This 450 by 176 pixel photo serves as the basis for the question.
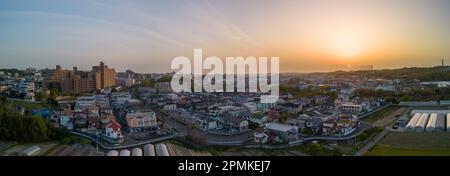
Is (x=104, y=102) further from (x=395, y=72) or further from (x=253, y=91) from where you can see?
(x=395, y=72)

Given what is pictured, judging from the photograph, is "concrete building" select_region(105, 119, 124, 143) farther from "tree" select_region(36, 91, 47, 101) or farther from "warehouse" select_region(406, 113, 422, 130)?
"warehouse" select_region(406, 113, 422, 130)

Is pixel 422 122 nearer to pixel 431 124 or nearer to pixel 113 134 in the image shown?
pixel 431 124

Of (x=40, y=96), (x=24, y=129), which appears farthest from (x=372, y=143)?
(x=40, y=96)

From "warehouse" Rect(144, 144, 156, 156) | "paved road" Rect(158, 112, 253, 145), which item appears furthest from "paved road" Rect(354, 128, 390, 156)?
"warehouse" Rect(144, 144, 156, 156)

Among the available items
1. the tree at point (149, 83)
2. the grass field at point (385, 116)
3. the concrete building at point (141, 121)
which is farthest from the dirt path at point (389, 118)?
the tree at point (149, 83)

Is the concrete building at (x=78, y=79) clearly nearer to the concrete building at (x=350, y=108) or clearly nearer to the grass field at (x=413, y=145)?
the concrete building at (x=350, y=108)
